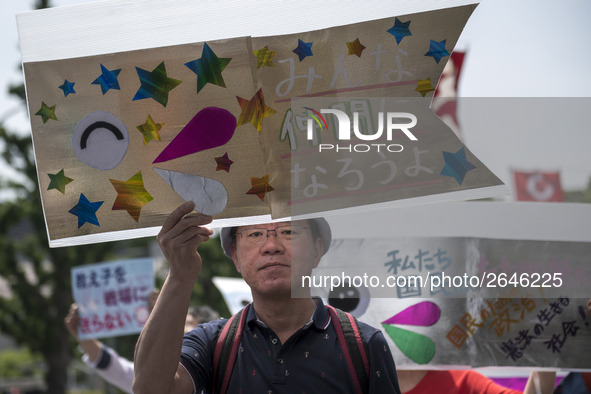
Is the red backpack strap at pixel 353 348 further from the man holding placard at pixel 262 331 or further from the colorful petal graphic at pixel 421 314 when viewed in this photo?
the colorful petal graphic at pixel 421 314

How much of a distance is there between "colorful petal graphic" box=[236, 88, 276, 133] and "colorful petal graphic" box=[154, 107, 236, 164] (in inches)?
1.3

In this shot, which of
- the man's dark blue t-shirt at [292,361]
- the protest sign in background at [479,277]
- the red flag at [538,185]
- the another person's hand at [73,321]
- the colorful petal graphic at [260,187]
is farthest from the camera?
the another person's hand at [73,321]

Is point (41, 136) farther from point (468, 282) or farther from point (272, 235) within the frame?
point (468, 282)

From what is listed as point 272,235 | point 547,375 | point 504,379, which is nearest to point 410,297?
point 547,375

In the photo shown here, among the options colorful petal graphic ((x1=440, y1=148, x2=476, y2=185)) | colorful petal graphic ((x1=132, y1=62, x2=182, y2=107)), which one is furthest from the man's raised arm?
colorful petal graphic ((x1=440, y1=148, x2=476, y2=185))

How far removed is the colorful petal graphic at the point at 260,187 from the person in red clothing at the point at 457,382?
1241mm

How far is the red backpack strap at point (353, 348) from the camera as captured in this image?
6.10ft

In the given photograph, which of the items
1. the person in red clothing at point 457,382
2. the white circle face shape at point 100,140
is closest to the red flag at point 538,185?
the person in red clothing at point 457,382

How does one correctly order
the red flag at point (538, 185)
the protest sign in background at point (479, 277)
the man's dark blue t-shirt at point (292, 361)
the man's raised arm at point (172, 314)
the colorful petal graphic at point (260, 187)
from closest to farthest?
the man's raised arm at point (172, 314), the man's dark blue t-shirt at point (292, 361), the colorful petal graphic at point (260, 187), the protest sign in background at point (479, 277), the red flag at point (538, 185)

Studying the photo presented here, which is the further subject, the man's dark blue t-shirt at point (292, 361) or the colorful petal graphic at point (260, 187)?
the colorful petal graphic at point (260, 187)

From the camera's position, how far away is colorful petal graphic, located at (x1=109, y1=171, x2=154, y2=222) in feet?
6.31

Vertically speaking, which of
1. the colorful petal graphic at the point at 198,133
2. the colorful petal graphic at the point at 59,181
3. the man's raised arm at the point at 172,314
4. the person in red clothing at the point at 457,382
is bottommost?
the person in red clothing at the point at 457,382

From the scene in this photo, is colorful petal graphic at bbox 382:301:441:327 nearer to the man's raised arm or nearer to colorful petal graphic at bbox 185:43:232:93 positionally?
the man's raised arm

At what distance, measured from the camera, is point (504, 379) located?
11.1 ft
